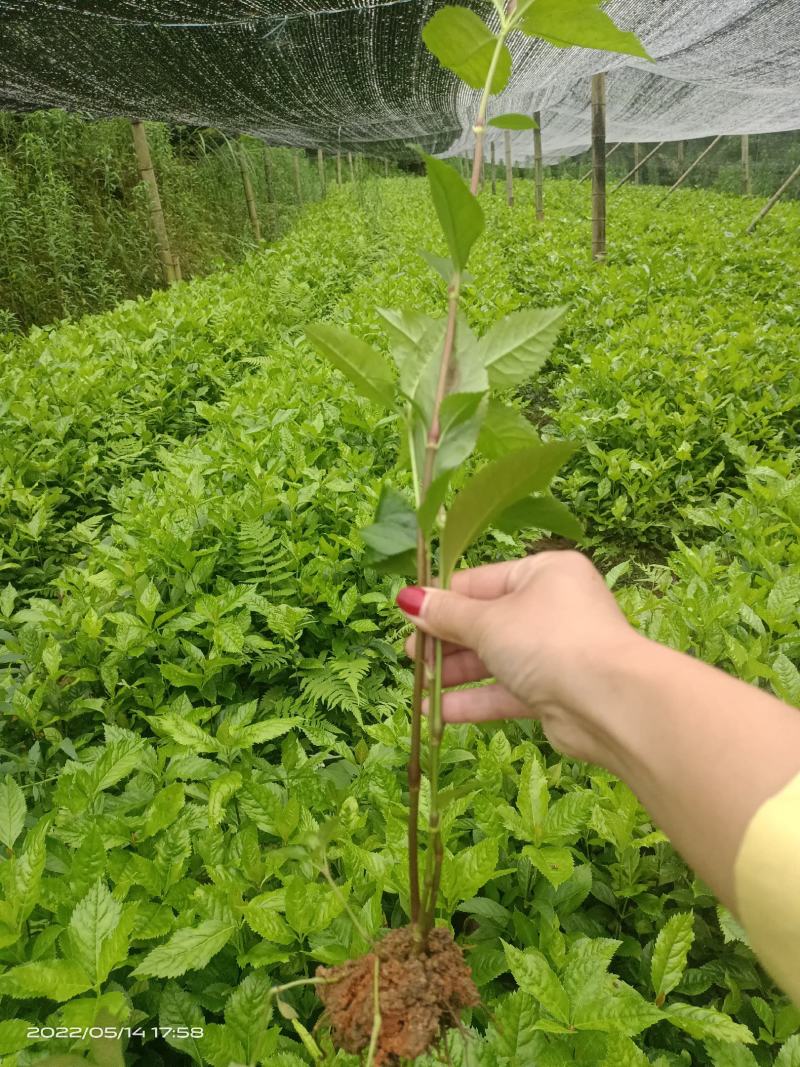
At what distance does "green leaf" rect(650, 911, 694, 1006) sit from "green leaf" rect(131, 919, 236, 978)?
31.9 inches

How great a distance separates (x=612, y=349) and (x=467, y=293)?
1842 mm

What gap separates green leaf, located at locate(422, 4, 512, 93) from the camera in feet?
2.53

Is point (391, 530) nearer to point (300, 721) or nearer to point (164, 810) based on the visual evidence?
point (164, 810)

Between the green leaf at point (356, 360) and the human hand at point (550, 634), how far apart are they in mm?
250

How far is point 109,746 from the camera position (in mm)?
1686

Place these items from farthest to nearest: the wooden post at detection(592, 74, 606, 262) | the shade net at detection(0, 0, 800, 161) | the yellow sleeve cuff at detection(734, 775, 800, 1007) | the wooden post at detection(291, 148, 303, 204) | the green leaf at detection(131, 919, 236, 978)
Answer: the wooden post at detection(291, 148, 303, 204)
the wooden post at detection(592, 74, 606, 262)
the shade net at detection(0, 0, 800, 161)
the green leaf at detection(131, 919, 236, 978)
the yellow sleeve cuff at detection(734, 775, 800, 1007)

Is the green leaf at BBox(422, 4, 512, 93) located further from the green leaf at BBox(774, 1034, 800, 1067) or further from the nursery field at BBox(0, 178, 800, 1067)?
the green leaf at BBox(774, 1034, 800, 1067)

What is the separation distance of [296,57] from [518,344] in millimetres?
7549

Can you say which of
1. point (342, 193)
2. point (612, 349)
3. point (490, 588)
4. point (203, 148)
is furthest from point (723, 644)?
point (342, 193)

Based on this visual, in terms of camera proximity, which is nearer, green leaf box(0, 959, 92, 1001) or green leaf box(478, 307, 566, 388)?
green leaf box(478, 307, 566, 388)

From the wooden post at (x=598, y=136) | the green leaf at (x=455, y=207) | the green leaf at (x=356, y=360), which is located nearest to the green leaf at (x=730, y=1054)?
the green leaf at (x=356, y=360)

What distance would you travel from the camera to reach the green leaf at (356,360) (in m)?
0.83

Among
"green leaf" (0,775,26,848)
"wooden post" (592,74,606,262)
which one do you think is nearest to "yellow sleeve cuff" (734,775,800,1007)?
"green leaf" (0,775,26,848)

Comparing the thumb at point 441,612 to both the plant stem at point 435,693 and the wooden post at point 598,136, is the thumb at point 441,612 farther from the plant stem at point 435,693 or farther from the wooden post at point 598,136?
the wooden post at point 598,136
